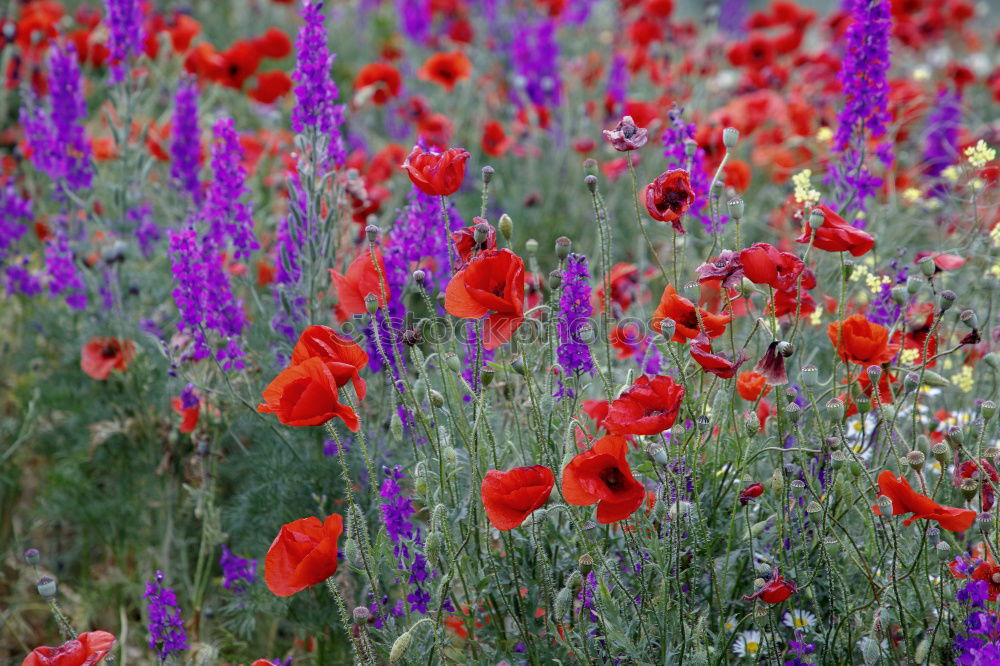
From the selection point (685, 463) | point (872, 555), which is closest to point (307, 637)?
point (685, 463)

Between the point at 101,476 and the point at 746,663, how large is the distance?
1876 millimetres

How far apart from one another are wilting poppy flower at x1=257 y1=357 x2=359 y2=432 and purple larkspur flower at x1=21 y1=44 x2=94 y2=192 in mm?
1696

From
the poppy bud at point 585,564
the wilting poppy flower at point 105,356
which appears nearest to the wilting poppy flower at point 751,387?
the poppy bud at point 585,564

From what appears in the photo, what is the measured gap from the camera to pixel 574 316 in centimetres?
172

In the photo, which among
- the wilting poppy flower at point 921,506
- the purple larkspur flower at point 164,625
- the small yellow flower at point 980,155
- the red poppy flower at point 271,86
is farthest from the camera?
the red poppy flower at point 271,86

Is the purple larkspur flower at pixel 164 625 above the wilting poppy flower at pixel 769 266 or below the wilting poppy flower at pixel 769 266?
below

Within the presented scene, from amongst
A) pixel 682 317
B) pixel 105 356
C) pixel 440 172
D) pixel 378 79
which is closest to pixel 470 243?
pixel 440 172

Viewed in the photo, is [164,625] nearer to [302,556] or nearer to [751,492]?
[302,556]

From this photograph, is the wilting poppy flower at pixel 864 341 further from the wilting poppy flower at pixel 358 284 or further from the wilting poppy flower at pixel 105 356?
the wilting poppy flower at pixel 105 356

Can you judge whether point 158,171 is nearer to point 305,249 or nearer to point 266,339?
point 266,339

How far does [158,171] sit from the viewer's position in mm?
3641

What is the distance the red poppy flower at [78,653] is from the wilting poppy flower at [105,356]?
3.48 ft

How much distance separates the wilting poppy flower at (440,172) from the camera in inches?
62.7

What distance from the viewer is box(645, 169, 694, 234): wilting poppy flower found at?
1.57m
